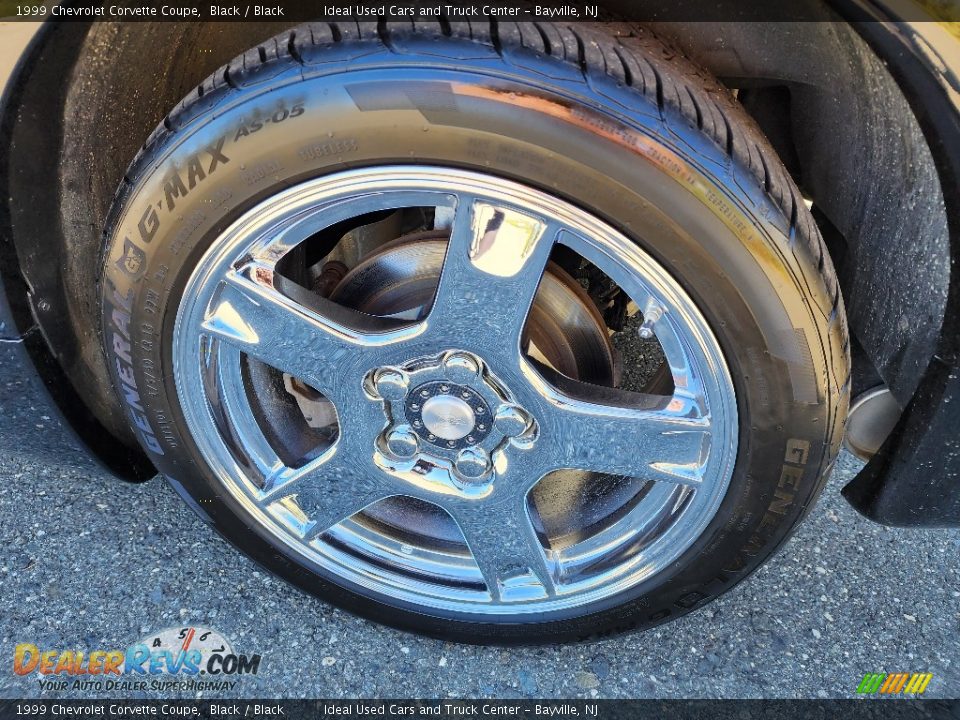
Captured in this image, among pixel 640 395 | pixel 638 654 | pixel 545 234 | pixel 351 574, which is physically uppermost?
pixel 545 234

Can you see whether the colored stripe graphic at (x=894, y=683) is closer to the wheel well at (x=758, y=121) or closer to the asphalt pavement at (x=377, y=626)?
the asphalt pavement at (x=377, y=626)

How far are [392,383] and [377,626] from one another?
0.72 metres

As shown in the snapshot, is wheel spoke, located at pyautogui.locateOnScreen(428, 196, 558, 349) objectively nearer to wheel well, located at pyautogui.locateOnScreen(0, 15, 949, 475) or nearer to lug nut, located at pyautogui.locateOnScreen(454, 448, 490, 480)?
lug nut, located at pyautogui.locateOnScreen(454, 448, 490, 480)

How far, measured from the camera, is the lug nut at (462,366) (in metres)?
1.41

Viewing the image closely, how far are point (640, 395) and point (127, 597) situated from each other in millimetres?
1294

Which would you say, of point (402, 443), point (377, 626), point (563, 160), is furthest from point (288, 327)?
point (377, 626)

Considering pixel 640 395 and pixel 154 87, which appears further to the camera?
pixel 154 87

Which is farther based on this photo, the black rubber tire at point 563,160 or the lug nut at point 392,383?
the lug nut at point 392,383

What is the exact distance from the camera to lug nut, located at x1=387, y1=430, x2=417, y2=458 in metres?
1.54

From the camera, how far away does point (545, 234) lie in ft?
4.11

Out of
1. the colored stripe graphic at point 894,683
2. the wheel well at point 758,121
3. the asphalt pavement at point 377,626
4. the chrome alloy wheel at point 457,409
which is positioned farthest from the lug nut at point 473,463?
the colored stripe graphic at point 894,683

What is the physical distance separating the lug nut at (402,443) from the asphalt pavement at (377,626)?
0.55 meters

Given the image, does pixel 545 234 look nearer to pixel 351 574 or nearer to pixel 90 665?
pixel 351 574

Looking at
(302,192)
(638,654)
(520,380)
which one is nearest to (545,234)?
(520,380)
